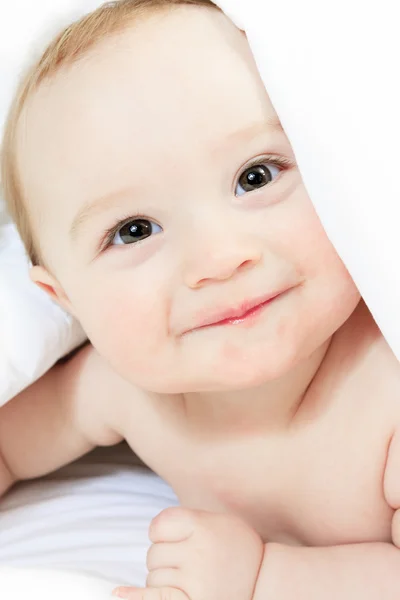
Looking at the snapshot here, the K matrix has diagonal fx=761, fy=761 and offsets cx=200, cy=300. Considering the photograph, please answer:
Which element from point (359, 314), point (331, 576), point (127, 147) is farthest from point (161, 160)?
point (331, 576)

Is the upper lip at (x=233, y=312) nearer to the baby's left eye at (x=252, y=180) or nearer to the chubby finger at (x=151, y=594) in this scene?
the baby's left eye at (x=252, y=180)

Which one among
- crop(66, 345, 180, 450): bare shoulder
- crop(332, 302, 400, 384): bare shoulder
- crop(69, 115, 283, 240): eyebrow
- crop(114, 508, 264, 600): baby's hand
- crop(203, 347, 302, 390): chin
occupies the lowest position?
crop(114, 508, 264, 600): baby's hand

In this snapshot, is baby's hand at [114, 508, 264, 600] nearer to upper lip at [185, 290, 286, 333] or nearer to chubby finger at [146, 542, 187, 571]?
chubby finger at [146, 542, 187, 571]

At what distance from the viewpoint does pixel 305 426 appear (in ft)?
2.95

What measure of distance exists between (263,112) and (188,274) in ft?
0.58

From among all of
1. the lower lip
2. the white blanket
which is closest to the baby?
the lower lip

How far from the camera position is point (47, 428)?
1.13 metres

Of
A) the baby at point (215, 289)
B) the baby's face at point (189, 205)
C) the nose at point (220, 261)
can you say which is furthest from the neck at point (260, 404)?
the nose at point (220, 261)

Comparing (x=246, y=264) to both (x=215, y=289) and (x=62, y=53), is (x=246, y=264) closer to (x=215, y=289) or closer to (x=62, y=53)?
(x=215, y=289)

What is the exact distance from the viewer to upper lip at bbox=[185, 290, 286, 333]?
74 cm

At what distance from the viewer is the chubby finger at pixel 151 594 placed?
31.2 inches

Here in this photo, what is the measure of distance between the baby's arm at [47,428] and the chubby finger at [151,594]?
0.33 m

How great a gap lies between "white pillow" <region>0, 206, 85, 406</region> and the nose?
38cm

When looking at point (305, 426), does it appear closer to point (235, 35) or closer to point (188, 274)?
point (188, 274)
